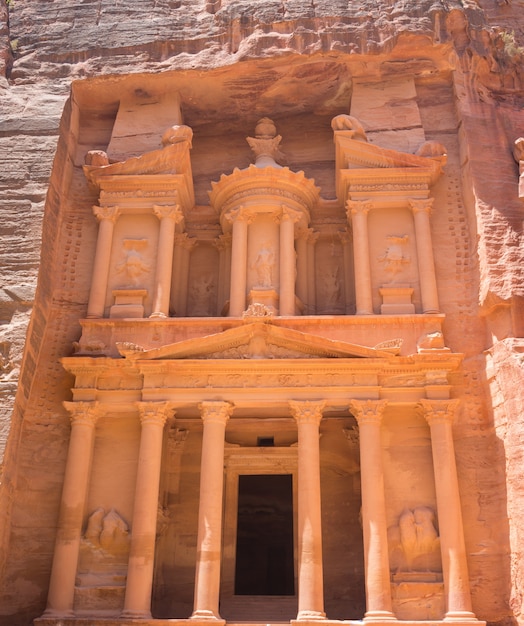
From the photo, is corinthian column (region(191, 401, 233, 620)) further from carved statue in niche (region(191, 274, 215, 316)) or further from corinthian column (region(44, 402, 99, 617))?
carved statue in niche (region(191, 274, 215, 316))

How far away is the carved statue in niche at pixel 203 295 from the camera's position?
1611 centimetres

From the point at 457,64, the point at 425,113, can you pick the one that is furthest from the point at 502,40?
the point at 425,113

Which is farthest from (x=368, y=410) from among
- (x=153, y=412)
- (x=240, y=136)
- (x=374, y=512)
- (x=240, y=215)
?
(x=240, y=136)

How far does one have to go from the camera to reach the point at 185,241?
16.4 m

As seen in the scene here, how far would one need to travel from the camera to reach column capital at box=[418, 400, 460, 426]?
12.8m

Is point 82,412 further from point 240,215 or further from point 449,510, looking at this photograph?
point 449,510

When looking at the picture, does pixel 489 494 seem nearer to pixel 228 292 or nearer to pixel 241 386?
pixel 241 386

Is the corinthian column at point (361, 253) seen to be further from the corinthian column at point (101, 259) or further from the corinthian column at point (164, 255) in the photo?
the corinthian column at point (101, 259)

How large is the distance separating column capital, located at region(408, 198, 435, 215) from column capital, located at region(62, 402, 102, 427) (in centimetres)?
725

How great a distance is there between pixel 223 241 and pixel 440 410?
607cm

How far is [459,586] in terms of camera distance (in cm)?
1161

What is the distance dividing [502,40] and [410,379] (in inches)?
327

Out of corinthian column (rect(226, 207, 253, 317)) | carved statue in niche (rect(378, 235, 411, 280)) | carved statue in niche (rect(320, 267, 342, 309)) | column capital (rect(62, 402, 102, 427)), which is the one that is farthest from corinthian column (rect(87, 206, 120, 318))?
carved statue in niche (rect(378, 235, 411, 280))

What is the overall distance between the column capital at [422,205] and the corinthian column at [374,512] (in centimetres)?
426
